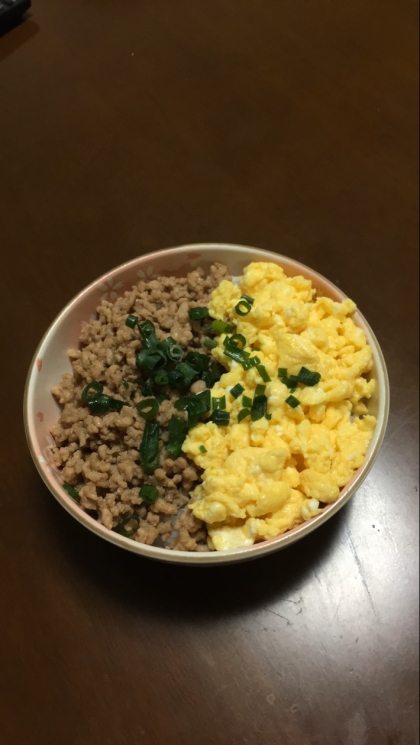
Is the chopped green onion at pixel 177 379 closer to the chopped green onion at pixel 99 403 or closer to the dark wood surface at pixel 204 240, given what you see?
the chopped green onion at pixel 99 403

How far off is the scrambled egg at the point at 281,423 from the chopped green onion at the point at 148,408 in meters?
0.11

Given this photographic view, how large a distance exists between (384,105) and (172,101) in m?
0.78

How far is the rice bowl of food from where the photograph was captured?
1.12 m

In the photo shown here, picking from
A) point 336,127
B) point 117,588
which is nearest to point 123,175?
point 336,127

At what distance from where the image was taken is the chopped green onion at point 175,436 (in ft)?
3.85

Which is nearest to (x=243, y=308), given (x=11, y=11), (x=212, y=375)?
(x=212, y=375)

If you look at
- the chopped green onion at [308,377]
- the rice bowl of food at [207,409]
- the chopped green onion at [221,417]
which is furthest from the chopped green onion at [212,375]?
the chopped green onion at [308,377]

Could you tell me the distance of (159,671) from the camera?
122 centimetres

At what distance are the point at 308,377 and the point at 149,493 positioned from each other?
457 millimetres

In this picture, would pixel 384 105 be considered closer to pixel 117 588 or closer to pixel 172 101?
pixel 172 101

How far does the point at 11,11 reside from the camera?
132cm

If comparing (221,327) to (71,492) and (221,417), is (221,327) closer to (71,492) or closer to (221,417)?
(221,417)

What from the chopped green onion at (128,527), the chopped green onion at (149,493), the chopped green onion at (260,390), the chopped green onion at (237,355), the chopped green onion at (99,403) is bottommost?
the chopped green onion at (128,527)

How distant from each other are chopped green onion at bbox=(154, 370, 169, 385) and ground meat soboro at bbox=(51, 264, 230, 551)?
0.13ft
